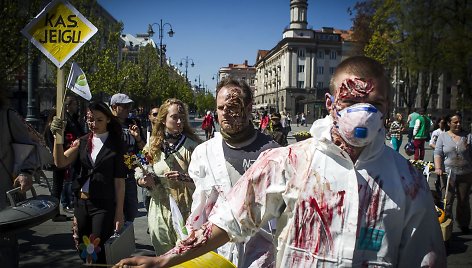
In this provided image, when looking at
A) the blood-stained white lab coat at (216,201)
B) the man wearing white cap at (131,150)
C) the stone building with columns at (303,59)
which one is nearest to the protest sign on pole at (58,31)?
the man wearing white cap at (131,150)

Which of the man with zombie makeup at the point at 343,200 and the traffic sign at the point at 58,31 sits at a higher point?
the traffic sign at the point at 58,31

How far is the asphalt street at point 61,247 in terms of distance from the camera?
5.17 meters

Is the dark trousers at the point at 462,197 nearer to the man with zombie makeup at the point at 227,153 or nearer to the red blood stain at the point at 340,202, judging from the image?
the man with zombie makeup at the point at 227,153

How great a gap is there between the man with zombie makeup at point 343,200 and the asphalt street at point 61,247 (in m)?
3.39

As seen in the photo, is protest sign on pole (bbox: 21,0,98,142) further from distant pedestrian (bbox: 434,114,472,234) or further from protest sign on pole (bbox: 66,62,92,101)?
distant pedestrian (bbox: 434,114,472,234)

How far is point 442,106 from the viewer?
78.6 m

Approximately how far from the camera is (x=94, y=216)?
375cm

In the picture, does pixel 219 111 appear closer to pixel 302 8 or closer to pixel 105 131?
pixel 105 131

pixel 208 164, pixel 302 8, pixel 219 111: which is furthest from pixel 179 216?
pixel 302 8

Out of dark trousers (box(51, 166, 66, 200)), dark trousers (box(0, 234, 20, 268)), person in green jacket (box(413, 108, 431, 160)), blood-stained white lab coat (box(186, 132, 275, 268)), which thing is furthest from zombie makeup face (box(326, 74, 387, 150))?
person in green jacket (box(413, 108, 431, 160))

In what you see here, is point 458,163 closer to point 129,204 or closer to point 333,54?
point 129,204

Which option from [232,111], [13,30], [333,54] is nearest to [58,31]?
[232,111]

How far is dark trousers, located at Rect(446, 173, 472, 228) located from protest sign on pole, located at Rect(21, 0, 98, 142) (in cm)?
595

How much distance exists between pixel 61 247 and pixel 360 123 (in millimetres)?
5445
